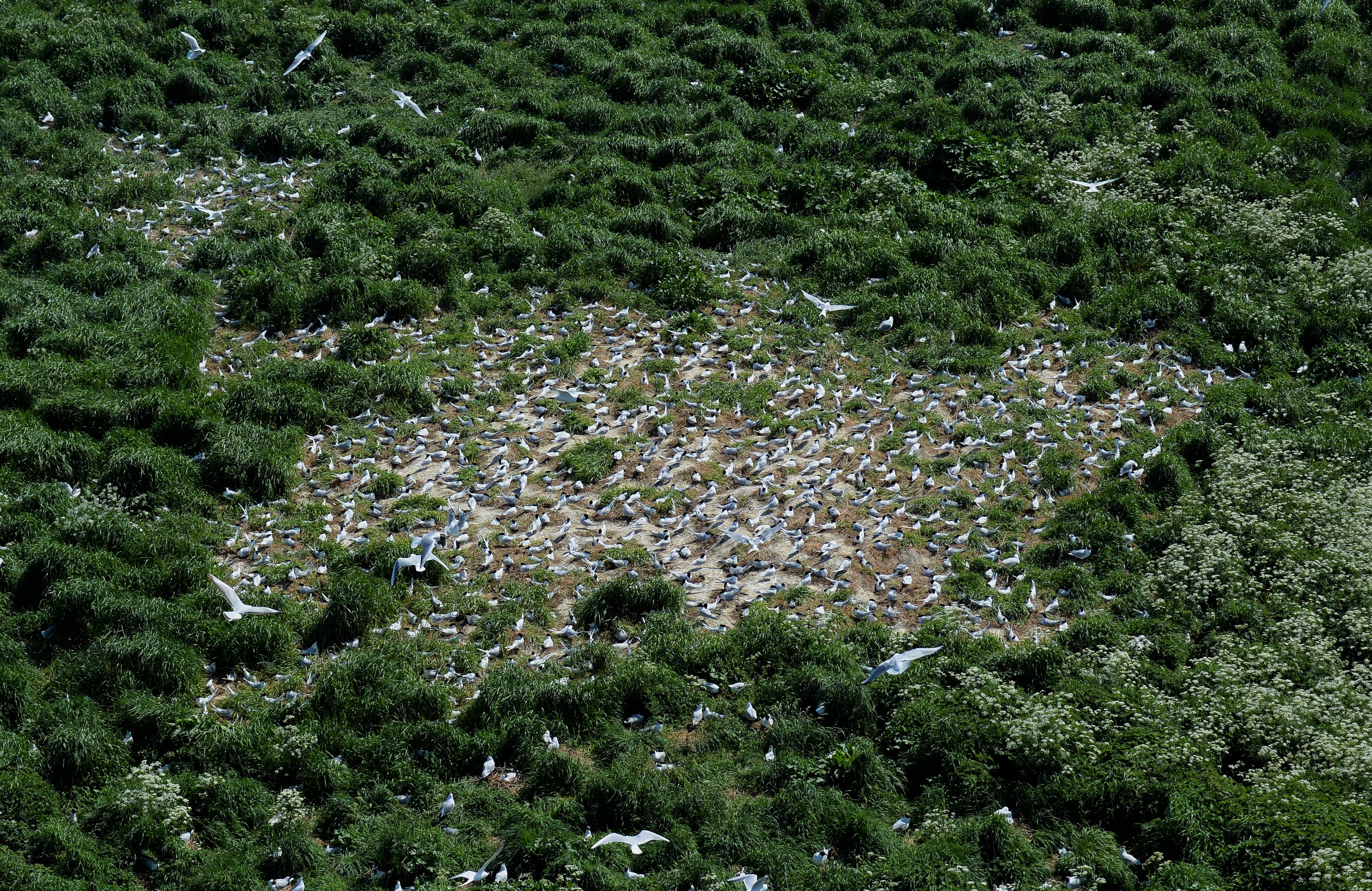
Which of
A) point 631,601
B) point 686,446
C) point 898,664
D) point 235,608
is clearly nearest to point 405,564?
point 235,608

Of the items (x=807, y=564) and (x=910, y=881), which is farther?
(x=807, y=564)

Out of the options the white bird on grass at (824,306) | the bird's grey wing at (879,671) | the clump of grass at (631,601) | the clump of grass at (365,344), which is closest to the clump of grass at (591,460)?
the clump of grass at (631,601)

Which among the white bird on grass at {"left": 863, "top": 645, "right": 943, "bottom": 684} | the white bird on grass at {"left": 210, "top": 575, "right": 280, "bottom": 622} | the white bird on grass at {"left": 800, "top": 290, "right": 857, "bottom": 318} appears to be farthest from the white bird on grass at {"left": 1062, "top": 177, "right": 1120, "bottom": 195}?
the white bird on grass at {"left": 210, "top": 575, "right": 280, "bottom": 622}

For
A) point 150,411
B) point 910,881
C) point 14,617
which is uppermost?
point 150,411

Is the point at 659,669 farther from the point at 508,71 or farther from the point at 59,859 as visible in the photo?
the point at 508,71

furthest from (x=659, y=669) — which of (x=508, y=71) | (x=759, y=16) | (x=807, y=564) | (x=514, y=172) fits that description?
(x=759, y=16)

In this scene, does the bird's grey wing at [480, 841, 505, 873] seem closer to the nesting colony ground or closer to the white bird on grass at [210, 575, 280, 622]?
the nesting colony ground
